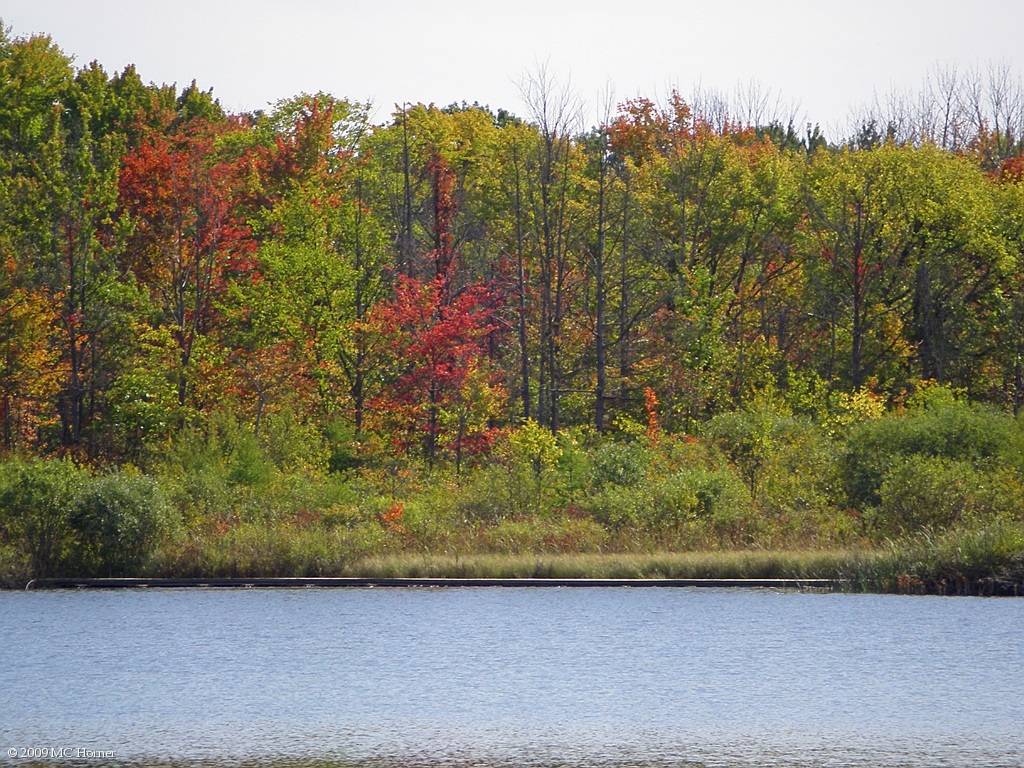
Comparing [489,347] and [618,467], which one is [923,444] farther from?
[489,347]

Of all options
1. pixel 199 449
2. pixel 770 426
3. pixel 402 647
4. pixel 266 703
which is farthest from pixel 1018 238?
pixel 266 703

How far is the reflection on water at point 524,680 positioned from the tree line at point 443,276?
61.9 feet

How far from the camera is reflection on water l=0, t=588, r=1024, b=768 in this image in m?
14.2

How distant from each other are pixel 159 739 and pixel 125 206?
3780cm

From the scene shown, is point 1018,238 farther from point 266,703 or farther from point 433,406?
point 266,703

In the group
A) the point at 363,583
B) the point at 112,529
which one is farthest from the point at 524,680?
the point at 112,529

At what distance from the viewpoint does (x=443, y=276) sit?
46281 millimetres

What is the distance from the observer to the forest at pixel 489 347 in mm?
31250

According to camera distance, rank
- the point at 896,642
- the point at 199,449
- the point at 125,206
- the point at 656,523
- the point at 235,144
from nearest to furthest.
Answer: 1. the point at 896,642
2. the point at 656,523
3. the point at 199,449
4. the point at 125,206
5. the point at 235,144

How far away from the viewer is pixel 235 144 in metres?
56.6
